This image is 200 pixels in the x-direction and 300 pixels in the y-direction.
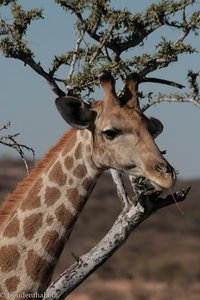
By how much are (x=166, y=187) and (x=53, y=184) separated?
1.29 meters

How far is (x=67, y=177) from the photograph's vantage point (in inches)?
485

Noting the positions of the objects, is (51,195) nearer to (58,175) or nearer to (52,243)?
(58,175)

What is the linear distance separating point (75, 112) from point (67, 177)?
719 millimetres

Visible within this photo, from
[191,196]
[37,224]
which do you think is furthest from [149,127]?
[191,196]

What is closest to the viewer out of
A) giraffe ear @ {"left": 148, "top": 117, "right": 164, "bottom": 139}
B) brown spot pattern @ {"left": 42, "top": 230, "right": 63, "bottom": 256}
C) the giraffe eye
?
brown spot pattern @ {"left": 42, "top": 230, "right": 63, "bottom": 256}

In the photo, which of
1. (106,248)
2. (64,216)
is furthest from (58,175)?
(106,248)

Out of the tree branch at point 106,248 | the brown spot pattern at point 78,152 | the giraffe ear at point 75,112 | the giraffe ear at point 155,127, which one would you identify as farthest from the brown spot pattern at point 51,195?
the tree branch at point 106,248

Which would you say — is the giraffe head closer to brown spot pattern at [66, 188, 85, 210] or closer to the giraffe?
the giraffe

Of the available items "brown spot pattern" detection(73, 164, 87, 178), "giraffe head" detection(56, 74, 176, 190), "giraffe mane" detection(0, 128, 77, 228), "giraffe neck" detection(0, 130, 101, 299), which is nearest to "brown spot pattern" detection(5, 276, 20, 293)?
"giraffe neck" detection(0, 130, 101, 299)

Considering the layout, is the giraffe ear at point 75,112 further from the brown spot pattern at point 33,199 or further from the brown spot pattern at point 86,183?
the brown spot pattern at point 33,199

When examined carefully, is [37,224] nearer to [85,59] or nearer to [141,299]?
[85,59]

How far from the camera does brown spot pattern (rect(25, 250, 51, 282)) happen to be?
464 inches

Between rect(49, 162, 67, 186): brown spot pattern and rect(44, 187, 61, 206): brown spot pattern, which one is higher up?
rect(49, 162, 67, 186): brown spot pattern

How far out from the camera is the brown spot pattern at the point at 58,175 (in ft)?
40.3
